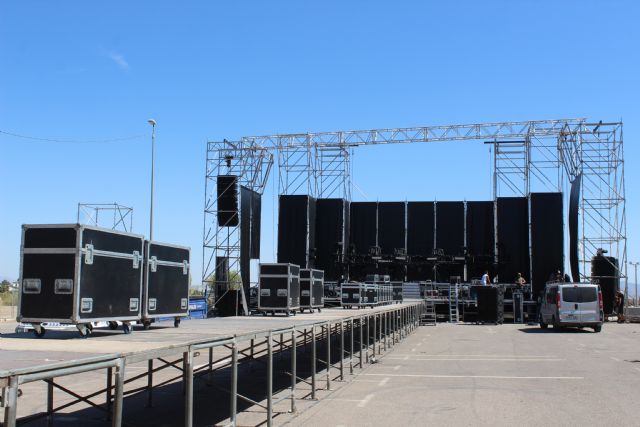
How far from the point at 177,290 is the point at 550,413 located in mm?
5426

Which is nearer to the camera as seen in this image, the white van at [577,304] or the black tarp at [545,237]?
the white van at [577,304]

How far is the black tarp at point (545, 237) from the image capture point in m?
38.0

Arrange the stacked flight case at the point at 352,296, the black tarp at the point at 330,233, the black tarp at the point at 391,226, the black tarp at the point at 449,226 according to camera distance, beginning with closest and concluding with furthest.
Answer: the stacked flight case at the point at 352,296, the black tarp at the point at 330,233, the black tarp at the point at 449,226, the black tarp at the point at 391,226

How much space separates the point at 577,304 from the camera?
25.6m

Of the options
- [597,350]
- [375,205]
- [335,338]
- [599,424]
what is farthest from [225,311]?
[599,424]

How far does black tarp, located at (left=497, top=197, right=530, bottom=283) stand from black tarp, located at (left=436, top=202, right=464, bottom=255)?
3.20m

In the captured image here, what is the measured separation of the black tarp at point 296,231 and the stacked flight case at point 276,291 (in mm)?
26783

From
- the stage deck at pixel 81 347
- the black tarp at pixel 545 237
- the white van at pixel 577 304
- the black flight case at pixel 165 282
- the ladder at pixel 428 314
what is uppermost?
the black tarp at pixel 545 237

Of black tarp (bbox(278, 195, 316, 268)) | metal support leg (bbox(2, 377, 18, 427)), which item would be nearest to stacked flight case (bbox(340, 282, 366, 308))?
metal support leg (bbox(2, 377, 18, 427))

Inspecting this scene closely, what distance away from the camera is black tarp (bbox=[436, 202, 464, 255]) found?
42.8 metres

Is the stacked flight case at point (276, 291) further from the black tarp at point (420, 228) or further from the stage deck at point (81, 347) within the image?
the black tarp at point (420, 228)

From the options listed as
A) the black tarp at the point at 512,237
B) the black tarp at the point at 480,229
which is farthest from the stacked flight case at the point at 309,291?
the black tarp at the point at 480,229

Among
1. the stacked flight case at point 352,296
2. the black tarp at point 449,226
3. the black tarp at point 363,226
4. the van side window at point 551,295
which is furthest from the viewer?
the black tarp at point 363,226

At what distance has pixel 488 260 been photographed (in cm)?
4009
